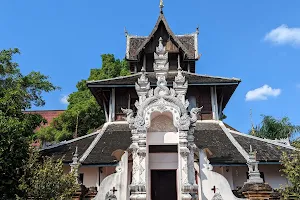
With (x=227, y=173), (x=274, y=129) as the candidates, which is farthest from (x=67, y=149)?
(x=274, y=129)

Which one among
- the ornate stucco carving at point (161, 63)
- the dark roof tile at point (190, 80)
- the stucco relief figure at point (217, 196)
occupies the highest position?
the dark roof tile at point (190, 80)

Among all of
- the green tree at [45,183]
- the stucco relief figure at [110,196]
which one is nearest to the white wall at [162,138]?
the stucco relief figure at [110,196]

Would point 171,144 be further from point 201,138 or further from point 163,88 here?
point 201,138

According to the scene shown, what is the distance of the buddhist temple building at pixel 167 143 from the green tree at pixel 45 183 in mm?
1131

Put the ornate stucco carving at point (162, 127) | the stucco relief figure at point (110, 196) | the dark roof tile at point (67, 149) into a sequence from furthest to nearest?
the dark roof tile at point (67, 149) → the stucco relief figure at point (110, 196) → the ornate stucco carving at point (162, 127)

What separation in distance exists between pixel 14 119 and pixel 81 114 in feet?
41.1

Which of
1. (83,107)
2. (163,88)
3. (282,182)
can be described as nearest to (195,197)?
(163,88)

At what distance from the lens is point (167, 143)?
1042cm

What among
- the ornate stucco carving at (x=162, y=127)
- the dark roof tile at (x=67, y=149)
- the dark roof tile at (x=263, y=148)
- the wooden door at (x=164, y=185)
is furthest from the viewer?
the dark roof tile at (x=67, y=149)

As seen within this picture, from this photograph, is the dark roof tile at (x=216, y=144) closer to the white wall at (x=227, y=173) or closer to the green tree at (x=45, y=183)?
the white wall at (x=227, y=173)

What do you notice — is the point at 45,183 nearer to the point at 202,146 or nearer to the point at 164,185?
the point at 164,185

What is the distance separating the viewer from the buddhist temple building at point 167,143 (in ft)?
32.7

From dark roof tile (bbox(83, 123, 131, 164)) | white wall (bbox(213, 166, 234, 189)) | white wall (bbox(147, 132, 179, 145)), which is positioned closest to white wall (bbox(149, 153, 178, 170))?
white wall (bbox(147, 132, 179, 145))

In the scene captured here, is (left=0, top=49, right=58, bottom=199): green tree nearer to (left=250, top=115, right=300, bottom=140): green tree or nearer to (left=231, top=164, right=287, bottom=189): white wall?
(left=231, top=164, right=287, bottom=189): white wall
